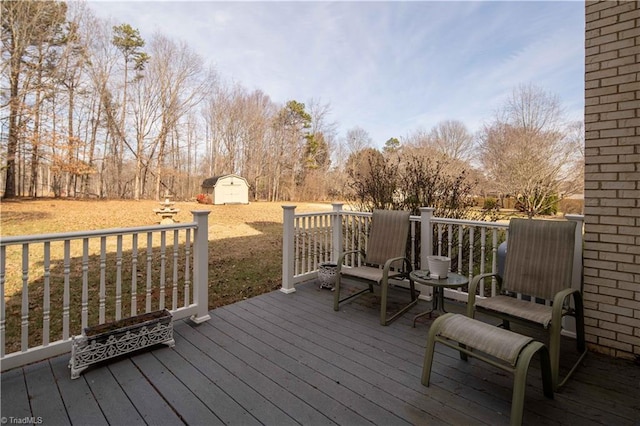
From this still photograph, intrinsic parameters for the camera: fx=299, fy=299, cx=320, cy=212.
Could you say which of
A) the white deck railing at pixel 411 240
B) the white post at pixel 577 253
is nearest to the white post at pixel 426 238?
the white deck railing at pixel 411 240

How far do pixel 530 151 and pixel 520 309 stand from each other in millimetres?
13558

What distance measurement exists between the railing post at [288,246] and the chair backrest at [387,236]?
3.39ft

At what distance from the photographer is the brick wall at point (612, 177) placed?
2.38 m

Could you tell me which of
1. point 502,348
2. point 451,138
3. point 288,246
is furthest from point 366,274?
point 451,138

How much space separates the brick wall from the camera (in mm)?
2379

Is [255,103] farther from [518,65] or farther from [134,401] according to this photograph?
[134,401]

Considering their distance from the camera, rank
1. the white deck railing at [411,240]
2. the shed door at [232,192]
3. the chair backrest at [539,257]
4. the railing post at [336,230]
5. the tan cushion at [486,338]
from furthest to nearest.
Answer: the shed door at [232,192], the railing post at [336,230], the white deck railing at [411,240], the chair backrest at [539,257], the tan cushion at [486,338]

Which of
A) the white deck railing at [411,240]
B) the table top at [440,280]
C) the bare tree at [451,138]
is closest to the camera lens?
the table top at [440,280]

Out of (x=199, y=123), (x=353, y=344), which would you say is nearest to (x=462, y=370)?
(x=353, y=344)

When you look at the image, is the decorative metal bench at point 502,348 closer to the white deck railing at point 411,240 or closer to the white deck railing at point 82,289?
the white deck railing at point 411,240

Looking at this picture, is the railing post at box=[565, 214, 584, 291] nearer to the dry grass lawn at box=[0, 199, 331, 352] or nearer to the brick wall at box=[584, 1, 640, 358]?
the brick wall at box=[584, 1, 640, 358]

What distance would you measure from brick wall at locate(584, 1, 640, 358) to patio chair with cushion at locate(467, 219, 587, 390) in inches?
10.1

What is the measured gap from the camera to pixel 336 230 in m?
4.75

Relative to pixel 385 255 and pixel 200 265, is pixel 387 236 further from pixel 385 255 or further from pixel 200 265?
pixel 200 265
